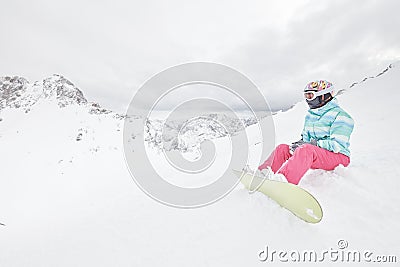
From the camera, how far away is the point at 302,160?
3.07 m

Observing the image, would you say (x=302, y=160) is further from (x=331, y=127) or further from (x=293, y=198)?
(x=331, y=127)

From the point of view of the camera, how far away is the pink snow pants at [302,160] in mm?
3047

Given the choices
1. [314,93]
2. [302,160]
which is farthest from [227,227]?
[314,93]

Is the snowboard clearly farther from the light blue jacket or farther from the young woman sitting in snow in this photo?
the light blue jacket

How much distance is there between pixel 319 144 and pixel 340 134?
327mm

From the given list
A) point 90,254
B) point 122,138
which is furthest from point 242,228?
point 122,138

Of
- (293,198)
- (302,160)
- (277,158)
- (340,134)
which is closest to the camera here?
(293,198)

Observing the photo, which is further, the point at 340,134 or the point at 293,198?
the point at 340,134

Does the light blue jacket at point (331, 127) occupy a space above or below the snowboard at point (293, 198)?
above

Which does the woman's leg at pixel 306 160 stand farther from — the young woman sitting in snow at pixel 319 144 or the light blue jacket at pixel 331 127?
the light blue jacket at pixel 331 127

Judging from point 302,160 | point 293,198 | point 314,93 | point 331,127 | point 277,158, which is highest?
point 314,93

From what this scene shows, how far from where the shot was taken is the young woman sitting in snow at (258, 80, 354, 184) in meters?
3.08

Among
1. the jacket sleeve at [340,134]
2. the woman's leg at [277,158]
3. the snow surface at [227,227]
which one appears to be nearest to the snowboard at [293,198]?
the snow surface at [227,227]
